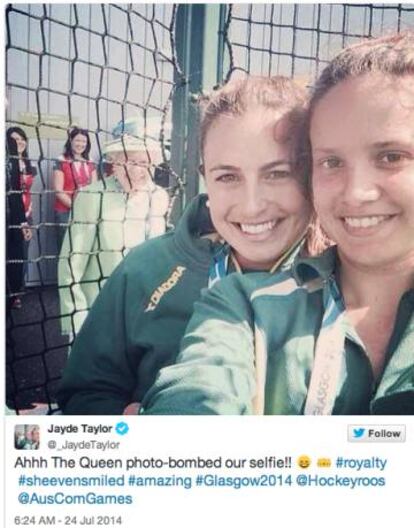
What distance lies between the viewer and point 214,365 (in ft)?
3.75

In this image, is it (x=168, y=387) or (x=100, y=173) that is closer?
(x=168, y=387)

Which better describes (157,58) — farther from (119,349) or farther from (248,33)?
(119,349)

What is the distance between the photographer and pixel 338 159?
122 centimetres

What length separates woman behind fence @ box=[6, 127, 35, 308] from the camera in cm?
125

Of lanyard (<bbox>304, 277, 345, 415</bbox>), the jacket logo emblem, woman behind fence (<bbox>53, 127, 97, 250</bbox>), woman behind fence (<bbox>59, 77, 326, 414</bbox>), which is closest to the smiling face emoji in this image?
lanyard (<bbox>304, 277, 345, 415</bbox>)

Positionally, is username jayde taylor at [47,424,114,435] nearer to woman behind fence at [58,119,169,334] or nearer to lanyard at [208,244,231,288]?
woman behind fence at [58,119,169,334]

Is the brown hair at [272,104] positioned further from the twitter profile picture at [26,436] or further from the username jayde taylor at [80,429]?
the twitter profile picture at [26,436]

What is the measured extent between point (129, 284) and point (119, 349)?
137mm

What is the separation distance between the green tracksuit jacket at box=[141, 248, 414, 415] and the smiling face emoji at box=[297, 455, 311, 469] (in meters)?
0.09

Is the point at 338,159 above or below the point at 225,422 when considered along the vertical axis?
above

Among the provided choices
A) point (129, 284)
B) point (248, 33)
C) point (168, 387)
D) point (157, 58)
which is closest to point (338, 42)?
point (248, 33)

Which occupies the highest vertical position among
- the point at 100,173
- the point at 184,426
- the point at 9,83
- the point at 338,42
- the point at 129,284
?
the point at 338,42

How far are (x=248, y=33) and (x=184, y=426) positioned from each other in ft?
2.55

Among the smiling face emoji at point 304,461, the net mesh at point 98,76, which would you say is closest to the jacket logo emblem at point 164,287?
the net mesh at point 98,76
